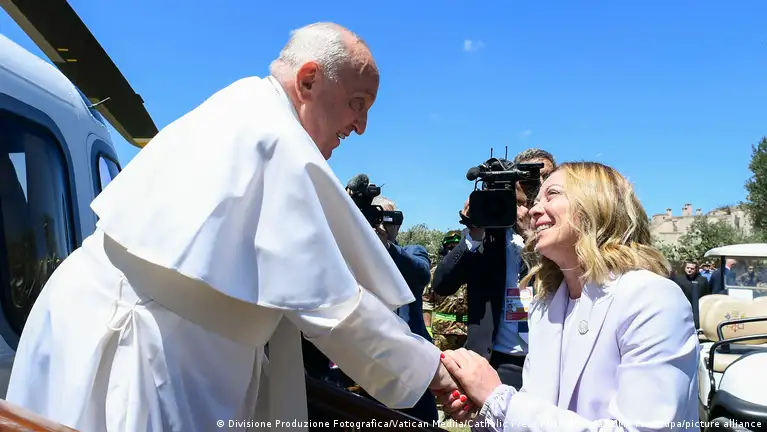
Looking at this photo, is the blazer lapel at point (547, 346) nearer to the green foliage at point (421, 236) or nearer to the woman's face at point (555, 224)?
the woman's face at point (555, 224)

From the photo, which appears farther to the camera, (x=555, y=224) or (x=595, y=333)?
(x=555, y=224)

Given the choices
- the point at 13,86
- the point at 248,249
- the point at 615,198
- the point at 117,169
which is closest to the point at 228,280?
the point at 248,249

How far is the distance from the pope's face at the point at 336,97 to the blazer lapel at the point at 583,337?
955mm

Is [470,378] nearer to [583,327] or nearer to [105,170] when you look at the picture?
[583,327]

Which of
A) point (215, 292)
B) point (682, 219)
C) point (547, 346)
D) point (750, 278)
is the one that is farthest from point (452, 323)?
point (682, 219)

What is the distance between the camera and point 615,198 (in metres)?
2.01

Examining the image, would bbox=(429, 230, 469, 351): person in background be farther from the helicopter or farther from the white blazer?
the white blazer

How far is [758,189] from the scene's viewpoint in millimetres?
35906

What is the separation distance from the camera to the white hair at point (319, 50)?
1787 mm

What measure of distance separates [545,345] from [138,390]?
52.6 inches

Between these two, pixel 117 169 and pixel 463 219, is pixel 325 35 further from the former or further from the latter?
pixel 117 169

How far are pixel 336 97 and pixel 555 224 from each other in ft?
2.93

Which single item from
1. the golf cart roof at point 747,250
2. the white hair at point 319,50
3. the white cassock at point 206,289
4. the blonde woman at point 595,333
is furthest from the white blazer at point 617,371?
the golf cart roof at point 747,250

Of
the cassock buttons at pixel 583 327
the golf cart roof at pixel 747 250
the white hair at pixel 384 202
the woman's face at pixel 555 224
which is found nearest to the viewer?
the cassock buttons at pixel 583 327
